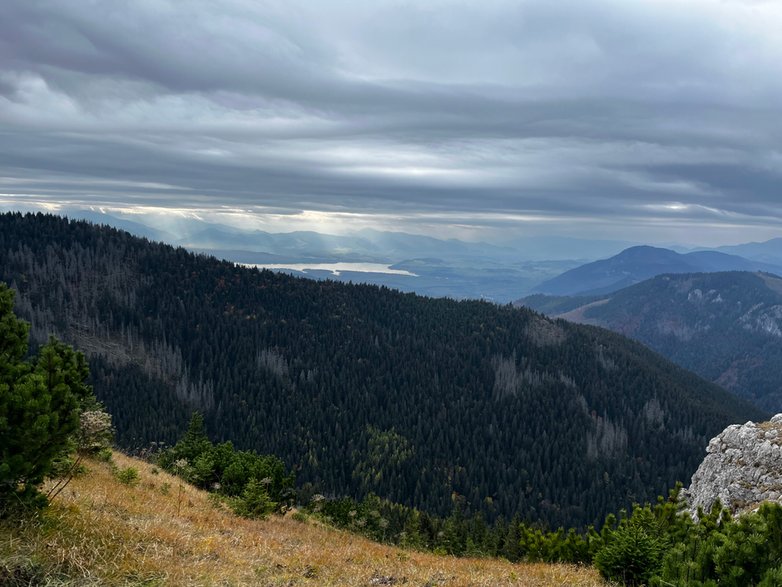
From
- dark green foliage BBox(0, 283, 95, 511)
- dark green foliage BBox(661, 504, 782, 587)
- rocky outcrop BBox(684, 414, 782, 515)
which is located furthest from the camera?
rocky outcrop BBox(684, 414, 782, 515)

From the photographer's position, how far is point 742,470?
38125mm

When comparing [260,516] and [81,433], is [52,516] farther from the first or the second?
[260,516]

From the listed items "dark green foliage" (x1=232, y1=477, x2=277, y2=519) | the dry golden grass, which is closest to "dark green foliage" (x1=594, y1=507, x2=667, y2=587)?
the dry golden grass

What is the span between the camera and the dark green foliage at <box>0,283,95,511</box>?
12.3m

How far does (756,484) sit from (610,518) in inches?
638

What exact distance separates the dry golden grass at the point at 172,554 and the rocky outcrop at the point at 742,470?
21.0m

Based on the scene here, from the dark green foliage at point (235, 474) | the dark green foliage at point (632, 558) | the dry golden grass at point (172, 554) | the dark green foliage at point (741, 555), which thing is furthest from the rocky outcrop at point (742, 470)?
the dark green foliage at point (235, 474)

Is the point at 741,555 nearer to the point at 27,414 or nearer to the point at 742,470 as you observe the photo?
the point at 27,414

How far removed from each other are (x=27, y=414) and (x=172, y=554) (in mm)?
6064

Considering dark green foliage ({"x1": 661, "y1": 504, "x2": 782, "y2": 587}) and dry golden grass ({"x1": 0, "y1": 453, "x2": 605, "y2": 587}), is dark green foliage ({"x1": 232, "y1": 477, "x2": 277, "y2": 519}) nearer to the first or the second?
dry golden grass ({"x1": 0, "y1": 453, "x2": 605, "y2": 587})

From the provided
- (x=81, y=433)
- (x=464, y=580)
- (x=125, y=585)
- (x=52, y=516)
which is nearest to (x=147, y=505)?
(x=81, y=433)

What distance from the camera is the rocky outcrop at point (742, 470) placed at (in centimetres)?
3544

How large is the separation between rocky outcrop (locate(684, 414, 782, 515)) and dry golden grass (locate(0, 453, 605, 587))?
21.0 meters

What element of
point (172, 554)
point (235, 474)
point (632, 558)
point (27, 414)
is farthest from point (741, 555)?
point (235, 474)
